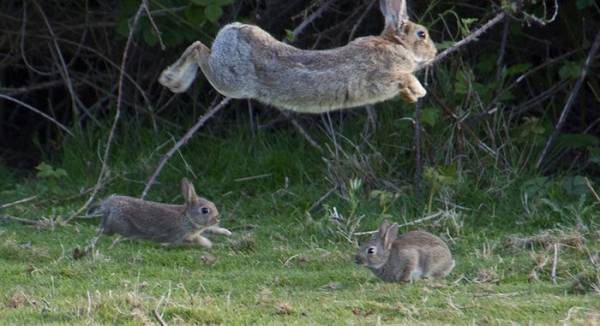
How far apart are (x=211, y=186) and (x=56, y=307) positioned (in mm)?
3541

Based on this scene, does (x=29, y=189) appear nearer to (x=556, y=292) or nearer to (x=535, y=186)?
(x=535, y=186)

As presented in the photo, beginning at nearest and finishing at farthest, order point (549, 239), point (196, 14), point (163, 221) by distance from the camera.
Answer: point (549, 239) → point (163, 221) → point (196, 14)

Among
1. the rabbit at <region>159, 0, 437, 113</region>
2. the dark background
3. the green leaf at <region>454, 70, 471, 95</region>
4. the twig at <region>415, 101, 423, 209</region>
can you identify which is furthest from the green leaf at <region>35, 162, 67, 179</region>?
the rabbit at <region>159, 0, 437, 113</region>

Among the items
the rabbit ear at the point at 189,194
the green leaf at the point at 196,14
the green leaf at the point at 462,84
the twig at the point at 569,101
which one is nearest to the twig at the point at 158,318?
the rabbit ear at the point at 189,194

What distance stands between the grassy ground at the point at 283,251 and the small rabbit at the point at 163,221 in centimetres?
11

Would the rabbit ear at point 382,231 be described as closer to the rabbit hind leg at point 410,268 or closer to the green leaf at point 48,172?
Answer: the rabbit hind leg at point 410,268

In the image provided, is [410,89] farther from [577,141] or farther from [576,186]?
[577,141]

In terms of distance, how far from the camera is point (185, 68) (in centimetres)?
604

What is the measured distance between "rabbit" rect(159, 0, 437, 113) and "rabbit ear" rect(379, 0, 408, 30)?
0.75 feet

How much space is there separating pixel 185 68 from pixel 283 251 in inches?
77.5

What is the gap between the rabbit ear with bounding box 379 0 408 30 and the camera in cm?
609

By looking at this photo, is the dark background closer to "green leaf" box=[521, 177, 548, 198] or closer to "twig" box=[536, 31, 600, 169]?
"twig" box=[536, 31, 600, 169]

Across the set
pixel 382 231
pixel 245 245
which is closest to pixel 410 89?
pixel 382 231

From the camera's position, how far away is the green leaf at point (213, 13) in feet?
29.2
